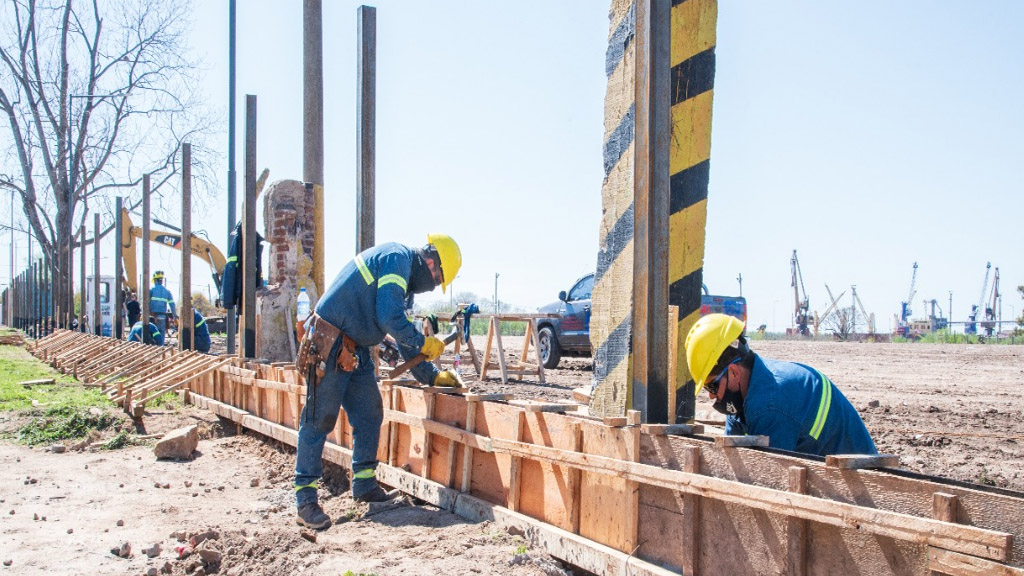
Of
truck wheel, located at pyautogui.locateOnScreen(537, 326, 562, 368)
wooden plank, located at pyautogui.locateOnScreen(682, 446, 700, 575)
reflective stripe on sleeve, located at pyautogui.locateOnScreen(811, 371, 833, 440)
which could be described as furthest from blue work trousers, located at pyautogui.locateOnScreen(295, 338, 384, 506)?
truck wheel, located at pyautogui.locateOnScreen(537, 326, 562, 368)

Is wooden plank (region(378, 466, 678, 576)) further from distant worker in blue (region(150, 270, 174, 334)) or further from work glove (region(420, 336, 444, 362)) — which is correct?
distant worker in blue (region(150, 270, 174, 334))

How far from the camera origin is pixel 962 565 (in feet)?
7.65

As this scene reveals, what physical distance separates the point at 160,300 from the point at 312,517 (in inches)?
651

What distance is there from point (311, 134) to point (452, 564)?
764cm

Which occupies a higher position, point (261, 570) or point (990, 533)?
point (990, 533)

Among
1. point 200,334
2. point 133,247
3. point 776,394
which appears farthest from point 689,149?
point 133,247

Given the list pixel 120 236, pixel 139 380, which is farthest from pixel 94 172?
pixel 139 380

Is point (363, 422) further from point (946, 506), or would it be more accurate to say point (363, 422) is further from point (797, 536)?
point (946, 506)

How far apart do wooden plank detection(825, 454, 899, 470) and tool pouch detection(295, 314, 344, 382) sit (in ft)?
10.8

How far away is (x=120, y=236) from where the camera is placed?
22.7m

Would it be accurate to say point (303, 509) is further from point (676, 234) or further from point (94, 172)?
point (94, 172)

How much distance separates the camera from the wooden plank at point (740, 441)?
3.15 m

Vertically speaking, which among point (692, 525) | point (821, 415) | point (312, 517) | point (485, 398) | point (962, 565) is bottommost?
point (312, 517)

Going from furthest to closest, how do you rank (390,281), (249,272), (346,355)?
1. (249,272)
2. (346,355)
3. (390,281)
